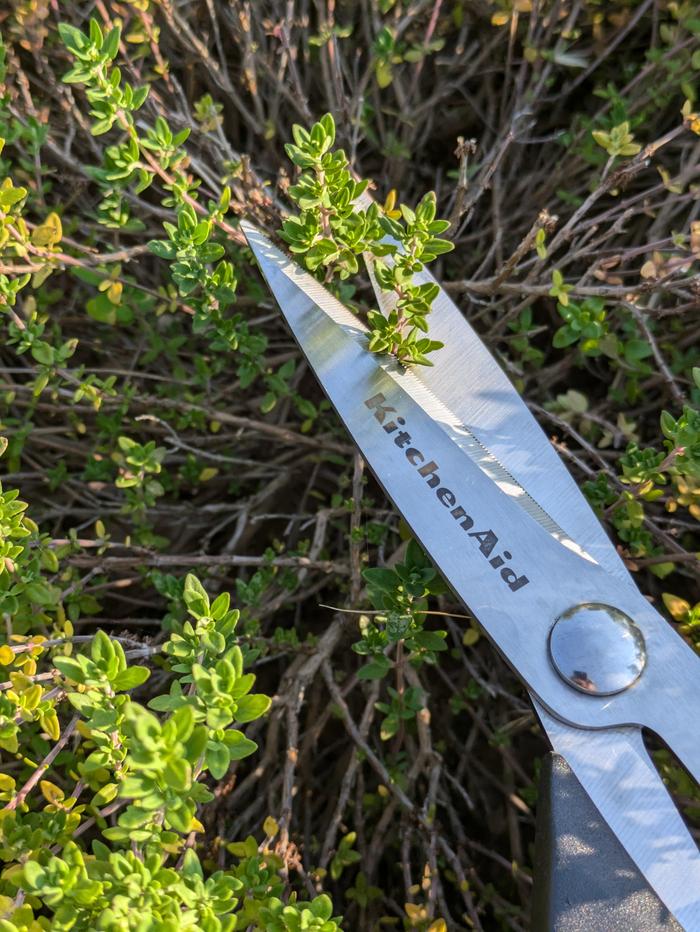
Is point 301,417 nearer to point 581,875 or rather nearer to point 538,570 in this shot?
point 538,570

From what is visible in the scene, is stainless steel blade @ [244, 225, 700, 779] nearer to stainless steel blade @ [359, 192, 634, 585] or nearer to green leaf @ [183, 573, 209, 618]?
stainless steel blade @ [359, 192, 634, 585]

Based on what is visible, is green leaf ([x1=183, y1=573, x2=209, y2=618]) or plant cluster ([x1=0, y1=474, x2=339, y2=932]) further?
green leaf ([x1=183, y1=573, x2=209, y2=618])

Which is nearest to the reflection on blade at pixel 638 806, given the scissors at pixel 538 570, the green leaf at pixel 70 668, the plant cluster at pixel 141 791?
the scissors at pixel 538 570

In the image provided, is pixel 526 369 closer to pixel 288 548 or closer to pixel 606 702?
pixel 288 548

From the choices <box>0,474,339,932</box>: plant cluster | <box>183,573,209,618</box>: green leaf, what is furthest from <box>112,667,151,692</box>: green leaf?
<box>183,573,209,618</box>: green leaf

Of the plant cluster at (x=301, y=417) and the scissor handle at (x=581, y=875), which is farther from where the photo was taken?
the plant cluster at (x=301, y=417)

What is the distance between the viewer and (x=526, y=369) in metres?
2.16

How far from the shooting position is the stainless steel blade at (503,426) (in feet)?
4.98

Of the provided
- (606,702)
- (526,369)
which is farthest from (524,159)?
(606,702)

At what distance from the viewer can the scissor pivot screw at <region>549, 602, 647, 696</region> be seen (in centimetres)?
138

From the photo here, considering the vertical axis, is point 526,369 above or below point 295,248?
below

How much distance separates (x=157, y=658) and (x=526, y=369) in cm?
111

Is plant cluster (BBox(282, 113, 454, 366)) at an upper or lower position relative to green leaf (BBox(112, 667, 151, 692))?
upper

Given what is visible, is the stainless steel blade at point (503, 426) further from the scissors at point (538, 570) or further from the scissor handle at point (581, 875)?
the scissor handle at point (581, 875)
